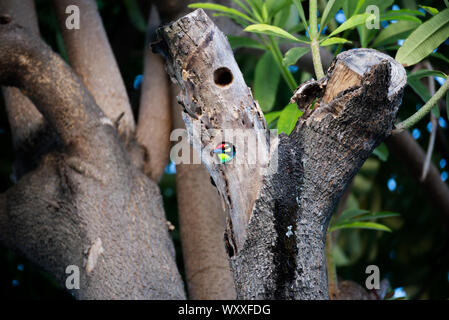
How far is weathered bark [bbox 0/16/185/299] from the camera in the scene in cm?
148

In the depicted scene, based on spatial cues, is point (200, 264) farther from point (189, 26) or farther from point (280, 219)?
point (189, 26)

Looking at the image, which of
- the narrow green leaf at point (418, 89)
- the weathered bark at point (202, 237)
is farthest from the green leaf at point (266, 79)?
the narrow green leaf at point (418, 89)

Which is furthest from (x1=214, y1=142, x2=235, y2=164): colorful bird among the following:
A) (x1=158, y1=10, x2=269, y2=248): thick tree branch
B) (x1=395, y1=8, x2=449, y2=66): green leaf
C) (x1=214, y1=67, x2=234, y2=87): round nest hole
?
(x1=395, y1=8, x2=449, y2=66): green leaf

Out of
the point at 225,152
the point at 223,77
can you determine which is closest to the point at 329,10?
the point at 223,77

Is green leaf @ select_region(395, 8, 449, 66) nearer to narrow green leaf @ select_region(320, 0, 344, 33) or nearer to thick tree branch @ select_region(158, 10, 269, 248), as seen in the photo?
narrow green leaf @ select_region(320, 0, 344, 33)

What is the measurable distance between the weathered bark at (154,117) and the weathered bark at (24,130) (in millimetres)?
341

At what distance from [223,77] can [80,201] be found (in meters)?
0.68

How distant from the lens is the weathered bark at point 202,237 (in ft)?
5.93

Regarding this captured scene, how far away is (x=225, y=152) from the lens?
1037 millimetres

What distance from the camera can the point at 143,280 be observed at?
1456 mm

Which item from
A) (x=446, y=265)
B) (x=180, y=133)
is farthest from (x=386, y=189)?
(x=180, y=133)

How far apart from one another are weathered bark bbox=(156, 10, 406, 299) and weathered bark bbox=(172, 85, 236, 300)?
78 centimetres

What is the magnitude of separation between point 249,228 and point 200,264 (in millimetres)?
868

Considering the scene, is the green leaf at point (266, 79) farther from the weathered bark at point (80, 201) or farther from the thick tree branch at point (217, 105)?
the thick tree branch at point (217, 105)
